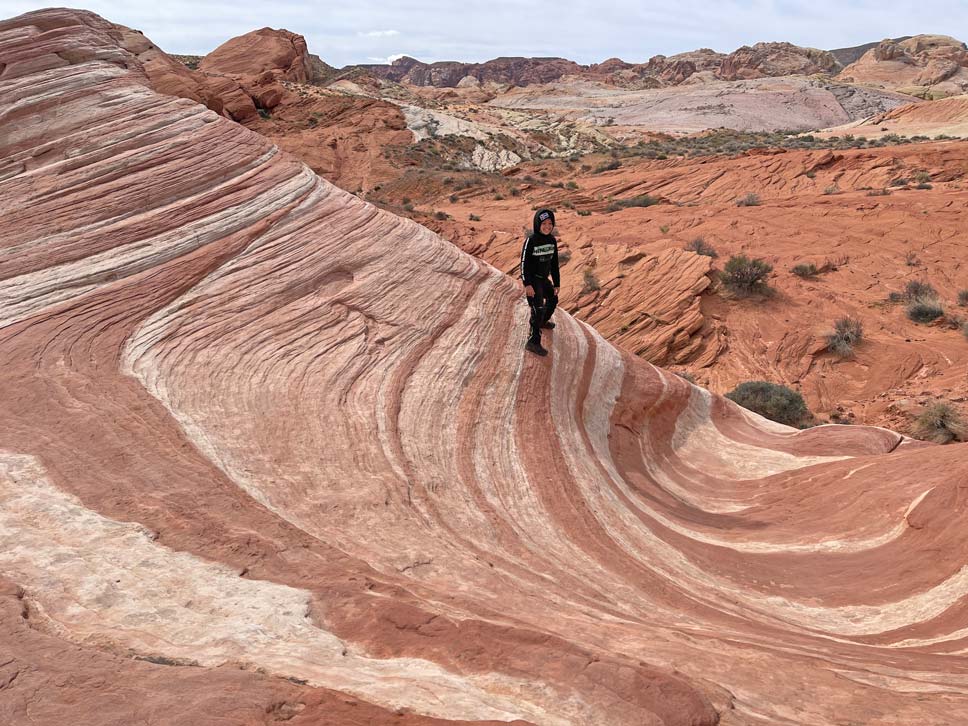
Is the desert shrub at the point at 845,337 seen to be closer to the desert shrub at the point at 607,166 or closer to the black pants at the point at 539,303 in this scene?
the black pants at the point at 539,303

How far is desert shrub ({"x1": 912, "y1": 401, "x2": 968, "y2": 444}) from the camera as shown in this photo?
10.5 metres

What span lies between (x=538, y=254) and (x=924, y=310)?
41.8ft

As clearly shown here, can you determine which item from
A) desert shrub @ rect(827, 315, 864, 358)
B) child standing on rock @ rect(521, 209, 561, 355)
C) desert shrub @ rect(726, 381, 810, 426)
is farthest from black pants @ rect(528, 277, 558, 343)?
desert shrub @ rect(827, 315, 864, 358)

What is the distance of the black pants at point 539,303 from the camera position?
673 centimetres

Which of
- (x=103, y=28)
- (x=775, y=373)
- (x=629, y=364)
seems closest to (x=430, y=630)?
(x=629, y=364)

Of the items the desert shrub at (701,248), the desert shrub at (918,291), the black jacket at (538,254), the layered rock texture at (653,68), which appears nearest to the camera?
the black jacket at (538,254)

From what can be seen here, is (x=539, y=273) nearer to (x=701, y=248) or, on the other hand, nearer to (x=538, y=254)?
(x=538, y=254)

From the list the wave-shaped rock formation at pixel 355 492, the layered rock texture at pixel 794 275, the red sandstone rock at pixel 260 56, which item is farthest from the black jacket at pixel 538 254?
the red sandstone rock at pixel 260 56

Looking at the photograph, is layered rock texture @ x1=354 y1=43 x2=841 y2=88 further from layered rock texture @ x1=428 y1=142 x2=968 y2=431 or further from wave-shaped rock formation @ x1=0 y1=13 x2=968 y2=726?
wave-shaped rock formation @ x1=0 y1=13 x2=968 y2=726

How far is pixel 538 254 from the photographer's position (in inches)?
259

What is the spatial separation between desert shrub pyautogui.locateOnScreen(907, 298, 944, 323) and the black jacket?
12459 mm

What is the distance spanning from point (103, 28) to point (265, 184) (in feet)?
9.59

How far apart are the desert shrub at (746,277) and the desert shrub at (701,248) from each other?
1.41 meters

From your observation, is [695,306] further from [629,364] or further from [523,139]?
[523,139]
